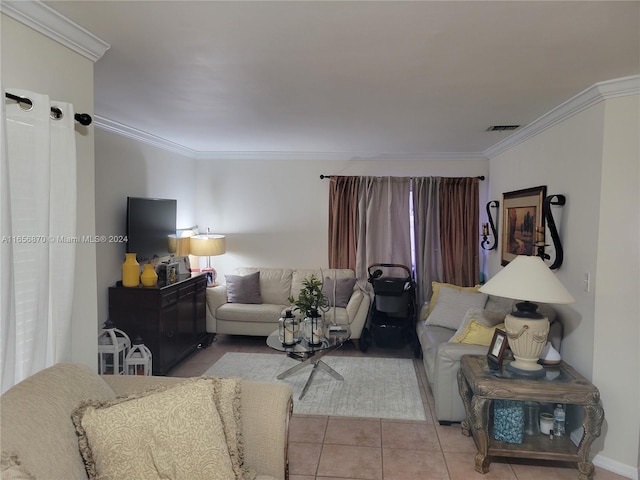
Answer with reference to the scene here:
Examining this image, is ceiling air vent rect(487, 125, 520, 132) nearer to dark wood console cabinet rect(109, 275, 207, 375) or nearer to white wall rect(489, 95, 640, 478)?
white wall rect(489, 95, 640, 478)

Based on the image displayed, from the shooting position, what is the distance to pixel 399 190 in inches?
220

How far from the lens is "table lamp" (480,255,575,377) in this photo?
8.17ft

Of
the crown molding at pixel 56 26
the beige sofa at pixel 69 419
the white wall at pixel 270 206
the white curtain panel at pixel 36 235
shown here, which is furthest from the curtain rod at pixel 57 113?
the white wall at pixel 270 206

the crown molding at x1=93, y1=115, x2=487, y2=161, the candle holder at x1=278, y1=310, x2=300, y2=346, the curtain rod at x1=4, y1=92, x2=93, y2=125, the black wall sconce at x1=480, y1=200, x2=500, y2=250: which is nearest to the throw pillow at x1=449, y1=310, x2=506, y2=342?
the candle holder at x1=278, y1=310, x2=300, y2=346

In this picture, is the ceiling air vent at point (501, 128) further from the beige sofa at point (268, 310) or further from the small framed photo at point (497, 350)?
the beige sofa at point (268, 310)

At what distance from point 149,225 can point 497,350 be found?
135 inches

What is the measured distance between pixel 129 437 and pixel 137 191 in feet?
11.0

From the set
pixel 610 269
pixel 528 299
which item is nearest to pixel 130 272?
pixel 528 299

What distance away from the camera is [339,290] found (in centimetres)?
517

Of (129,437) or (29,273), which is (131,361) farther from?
(129,437)

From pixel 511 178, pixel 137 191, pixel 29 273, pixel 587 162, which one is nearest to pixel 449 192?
pixel 511 178

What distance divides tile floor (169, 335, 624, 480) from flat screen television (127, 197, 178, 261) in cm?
228

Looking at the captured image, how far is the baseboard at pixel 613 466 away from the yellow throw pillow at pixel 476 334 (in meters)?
0.78

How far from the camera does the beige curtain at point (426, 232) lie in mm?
5504
